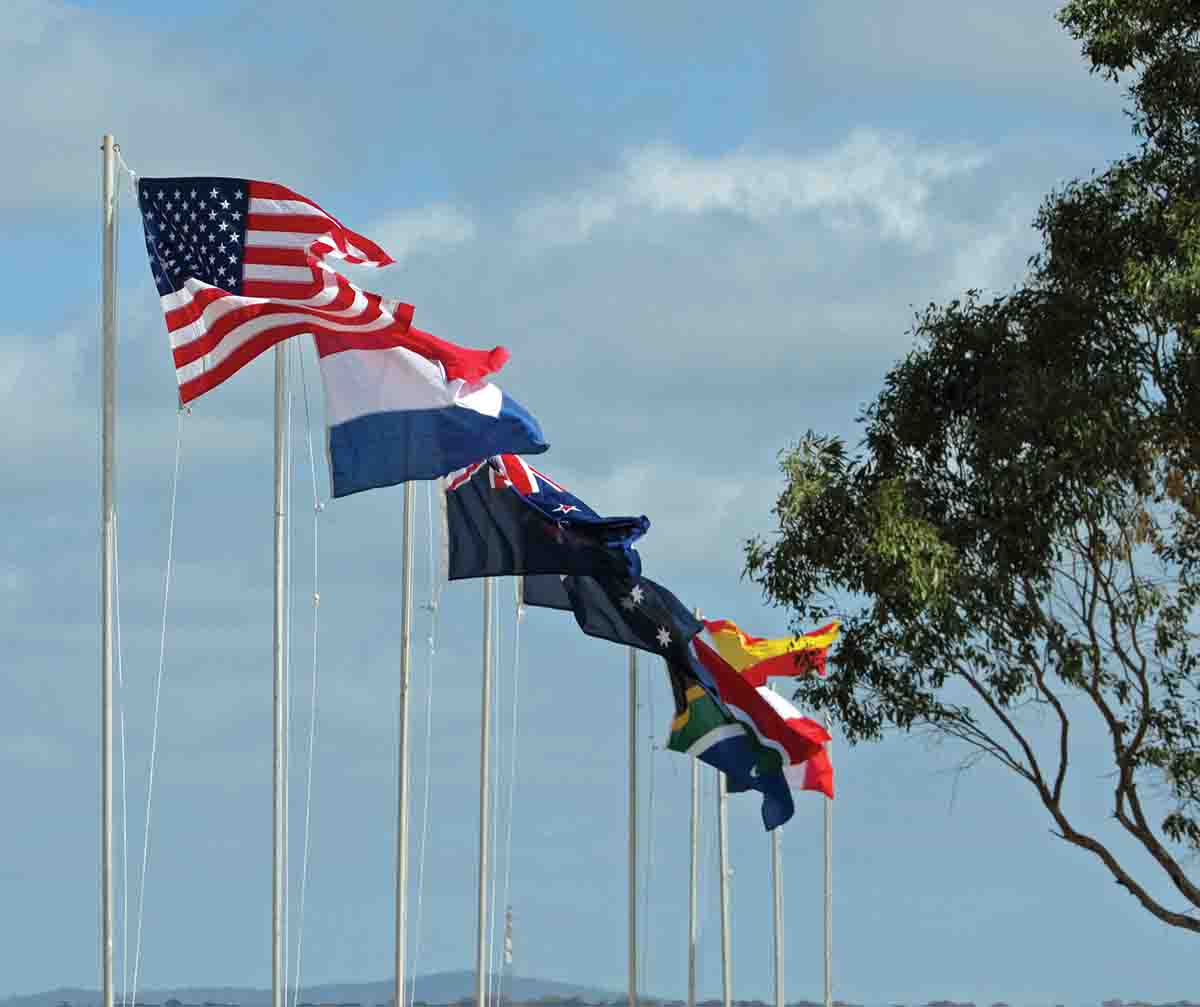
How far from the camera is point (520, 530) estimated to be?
31.3 meters

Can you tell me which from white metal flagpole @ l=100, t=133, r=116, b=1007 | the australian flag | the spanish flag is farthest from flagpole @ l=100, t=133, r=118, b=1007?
the spanish flag

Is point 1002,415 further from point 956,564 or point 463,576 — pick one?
point 463,576

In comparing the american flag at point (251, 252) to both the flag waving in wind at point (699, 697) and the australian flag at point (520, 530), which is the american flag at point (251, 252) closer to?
the australian flag at point (520, 530)

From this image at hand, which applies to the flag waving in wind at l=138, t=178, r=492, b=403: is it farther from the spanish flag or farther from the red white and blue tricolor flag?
the spanish flag

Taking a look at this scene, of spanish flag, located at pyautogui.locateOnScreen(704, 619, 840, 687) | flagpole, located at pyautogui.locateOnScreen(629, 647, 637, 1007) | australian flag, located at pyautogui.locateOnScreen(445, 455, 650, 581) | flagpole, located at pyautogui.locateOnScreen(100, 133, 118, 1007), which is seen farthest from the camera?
flagpole, located at pyautogui.locateOnScreen(629, 647, 637, 1007)

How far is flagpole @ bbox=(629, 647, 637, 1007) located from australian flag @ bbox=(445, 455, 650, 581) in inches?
628

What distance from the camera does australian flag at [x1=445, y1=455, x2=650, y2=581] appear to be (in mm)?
30781

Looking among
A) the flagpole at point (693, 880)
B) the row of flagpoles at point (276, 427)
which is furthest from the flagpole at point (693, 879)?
the row of flagpoles at point (276, 427)

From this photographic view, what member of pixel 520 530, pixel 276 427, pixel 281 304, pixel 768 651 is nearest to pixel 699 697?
pixel 768 651

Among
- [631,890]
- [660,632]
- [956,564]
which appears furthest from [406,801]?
[631,890]

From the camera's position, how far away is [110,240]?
23.5 m

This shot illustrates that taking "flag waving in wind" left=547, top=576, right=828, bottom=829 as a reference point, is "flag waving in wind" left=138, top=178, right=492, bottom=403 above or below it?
above

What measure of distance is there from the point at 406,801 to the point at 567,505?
507cm

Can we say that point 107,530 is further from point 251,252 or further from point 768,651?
point 768,651
